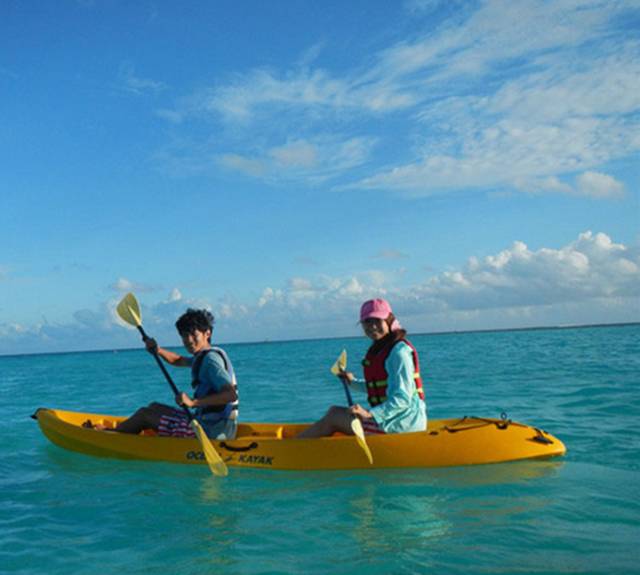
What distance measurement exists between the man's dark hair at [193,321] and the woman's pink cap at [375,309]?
5.09 feet

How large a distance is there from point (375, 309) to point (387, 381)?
0.66 meters

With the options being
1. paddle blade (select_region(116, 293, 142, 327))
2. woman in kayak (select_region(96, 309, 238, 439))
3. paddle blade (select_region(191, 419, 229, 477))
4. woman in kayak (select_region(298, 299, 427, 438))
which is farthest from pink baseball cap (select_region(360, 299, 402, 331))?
paddle blade (select_region(116, 293, 142, 327))

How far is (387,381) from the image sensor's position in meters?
5.51

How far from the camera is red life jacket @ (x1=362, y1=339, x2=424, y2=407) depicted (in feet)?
17.9

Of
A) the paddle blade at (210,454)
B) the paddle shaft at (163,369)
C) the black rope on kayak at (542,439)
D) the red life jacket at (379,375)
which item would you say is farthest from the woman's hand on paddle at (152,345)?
the black rope on kayak at (542,439)

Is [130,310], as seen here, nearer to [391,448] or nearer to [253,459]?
[253,459]

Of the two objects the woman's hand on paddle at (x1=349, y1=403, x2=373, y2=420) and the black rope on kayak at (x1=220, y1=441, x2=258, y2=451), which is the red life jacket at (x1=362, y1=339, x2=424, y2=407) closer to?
the woman's hand on paddle at (x1=349, y1=403, x2=373, y2=420)

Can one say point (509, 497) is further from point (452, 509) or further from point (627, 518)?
point (627, 518)

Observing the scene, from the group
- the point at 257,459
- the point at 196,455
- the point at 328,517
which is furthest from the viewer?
the point at 196,455

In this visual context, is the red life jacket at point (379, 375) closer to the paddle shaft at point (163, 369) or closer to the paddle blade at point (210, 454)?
the paddle blade at point (210, 454)

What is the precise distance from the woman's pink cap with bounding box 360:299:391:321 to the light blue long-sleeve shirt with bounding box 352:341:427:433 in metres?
0.32

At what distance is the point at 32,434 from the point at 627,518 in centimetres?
898

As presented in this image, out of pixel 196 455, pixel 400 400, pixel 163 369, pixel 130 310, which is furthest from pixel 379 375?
pixel 130 310

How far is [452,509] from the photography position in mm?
4574
